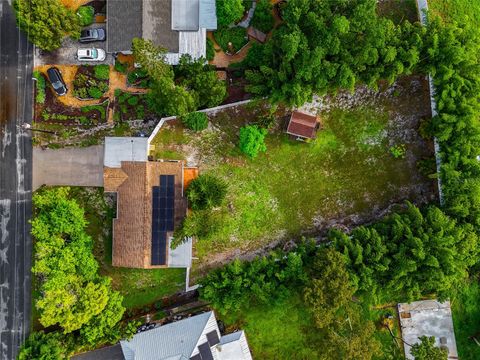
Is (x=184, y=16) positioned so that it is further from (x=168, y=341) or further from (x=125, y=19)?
(x=168, y=341)

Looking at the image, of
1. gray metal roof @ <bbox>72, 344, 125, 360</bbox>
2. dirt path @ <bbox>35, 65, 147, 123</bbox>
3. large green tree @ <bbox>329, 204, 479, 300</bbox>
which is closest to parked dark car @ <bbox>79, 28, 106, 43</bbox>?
dirt path @ <bbox>35, 65, 147, 123</bbox>

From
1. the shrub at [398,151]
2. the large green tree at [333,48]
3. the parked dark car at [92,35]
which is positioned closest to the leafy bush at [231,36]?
the large green tree at [333,48]

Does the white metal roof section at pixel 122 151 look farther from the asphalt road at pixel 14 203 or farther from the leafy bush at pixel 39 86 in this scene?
the asphalt road at pixel 14 203

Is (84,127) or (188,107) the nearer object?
(188,107)

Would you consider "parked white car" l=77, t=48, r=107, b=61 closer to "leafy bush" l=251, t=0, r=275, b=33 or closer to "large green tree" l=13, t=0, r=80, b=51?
"large green tree" l=13, t=0, r=80, b=51

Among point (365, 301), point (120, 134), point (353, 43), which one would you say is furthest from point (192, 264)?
point (353, 43)

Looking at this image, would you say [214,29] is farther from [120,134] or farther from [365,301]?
[365,301]
